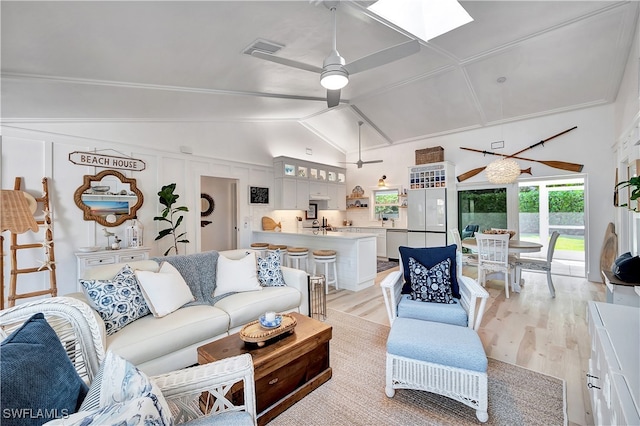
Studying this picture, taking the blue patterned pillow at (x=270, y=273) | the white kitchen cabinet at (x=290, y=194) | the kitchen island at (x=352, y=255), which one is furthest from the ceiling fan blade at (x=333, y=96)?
the white kitchen cabinet at (x=290, y=194)

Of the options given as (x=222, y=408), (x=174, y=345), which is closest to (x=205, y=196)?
(x=174, y=345)

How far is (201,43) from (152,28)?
0.45 meters

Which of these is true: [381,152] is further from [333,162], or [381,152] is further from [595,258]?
[595,258]

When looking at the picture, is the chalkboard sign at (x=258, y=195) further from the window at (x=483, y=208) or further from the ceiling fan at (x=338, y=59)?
the window at (x=483, y=208)

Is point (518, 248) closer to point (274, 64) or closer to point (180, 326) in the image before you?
point (274, 64)

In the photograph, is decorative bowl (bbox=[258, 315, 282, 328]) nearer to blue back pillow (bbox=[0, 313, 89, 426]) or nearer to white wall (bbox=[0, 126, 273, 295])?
blue back pillow (bbox=[0, 313, 89, 426])

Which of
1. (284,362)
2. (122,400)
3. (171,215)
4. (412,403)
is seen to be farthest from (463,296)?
(171,215)

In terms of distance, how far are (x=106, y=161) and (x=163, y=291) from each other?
10.8ft

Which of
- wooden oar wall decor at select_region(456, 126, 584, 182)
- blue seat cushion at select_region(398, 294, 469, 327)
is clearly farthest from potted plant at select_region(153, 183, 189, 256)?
wooden oar wall decor at select_region(456, 126, 584, 182)

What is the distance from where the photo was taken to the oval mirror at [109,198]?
4.19 metres

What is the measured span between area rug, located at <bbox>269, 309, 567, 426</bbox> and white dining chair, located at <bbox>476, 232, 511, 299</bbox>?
2129 mm

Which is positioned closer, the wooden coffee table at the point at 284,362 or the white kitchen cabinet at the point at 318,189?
the wooden coffee table at the point at 284,362

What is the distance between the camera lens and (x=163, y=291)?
92.4 inches

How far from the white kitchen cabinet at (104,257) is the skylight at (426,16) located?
15.6 ft
